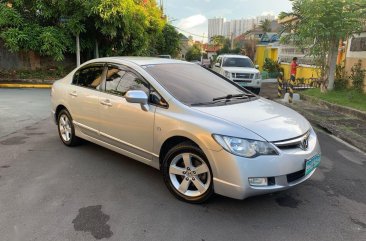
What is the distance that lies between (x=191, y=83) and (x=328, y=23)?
8.76 m

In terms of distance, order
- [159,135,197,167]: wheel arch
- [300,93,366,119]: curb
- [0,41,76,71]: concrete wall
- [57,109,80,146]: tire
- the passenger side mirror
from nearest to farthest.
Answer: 1. [159,135,197,167]: wheel arch
2. the passenger side mirror
3. [57,109,80,146]: tire
4. [300,93,366,119]: curb
5. [0,41,76,71]: concrete wall

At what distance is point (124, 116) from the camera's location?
4.53 meters

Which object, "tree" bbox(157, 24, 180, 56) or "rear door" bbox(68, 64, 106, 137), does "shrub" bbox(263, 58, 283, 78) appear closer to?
"tree" bbox(157, 24, 180, 56)

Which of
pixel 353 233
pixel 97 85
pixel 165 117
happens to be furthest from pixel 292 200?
pixel 97 85

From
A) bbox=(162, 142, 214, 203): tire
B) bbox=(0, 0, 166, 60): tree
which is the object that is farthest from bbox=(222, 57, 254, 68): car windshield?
bbox=(162, 142, 214, 203): tire

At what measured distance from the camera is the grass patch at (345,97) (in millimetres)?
10296

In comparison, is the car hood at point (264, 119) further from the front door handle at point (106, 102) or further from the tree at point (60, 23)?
the tree at point (60, 23)

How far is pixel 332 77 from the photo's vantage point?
12844 mm

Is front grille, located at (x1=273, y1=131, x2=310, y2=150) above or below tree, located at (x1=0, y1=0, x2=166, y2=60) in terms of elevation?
below

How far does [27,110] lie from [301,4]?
9869 mm

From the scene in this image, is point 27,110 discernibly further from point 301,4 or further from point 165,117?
point 301,4

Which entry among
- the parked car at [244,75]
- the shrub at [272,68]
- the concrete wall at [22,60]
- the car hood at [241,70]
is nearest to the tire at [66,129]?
the parked car at [244,75]

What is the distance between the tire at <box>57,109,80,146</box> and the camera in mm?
5804

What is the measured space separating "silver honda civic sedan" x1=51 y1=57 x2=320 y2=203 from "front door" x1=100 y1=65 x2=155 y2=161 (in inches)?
0.5
